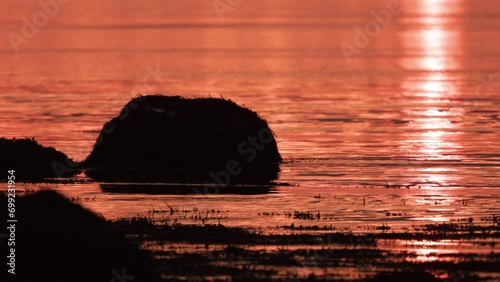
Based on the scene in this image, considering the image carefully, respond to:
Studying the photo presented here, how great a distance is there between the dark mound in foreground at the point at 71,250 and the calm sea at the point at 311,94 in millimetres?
5927

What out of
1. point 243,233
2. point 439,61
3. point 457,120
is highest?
point 439,61

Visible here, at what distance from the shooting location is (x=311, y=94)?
178 ft

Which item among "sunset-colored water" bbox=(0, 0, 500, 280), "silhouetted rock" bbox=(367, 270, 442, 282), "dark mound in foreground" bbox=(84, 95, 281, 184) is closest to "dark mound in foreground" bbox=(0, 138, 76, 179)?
"dark mound in foreground" bbox=(84, 95, 281, 184)

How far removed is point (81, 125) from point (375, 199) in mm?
17272

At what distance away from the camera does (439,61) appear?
75.2 meters

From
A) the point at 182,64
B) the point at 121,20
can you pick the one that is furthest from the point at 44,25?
the point at 182,64

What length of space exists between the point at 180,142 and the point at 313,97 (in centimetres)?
1960

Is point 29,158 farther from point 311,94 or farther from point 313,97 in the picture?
point 311,94

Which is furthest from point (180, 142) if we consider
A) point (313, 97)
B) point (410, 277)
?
point (313, 97)

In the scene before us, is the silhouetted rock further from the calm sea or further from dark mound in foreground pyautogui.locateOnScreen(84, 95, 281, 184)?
dark mound in foreground pyautogui.locateOnScreen(84, 95, 281, 184)

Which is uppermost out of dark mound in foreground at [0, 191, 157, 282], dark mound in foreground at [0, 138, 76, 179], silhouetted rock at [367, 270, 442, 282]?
dark mound in foreground at [0, 138, 76, 179]

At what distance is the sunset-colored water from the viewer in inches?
1045

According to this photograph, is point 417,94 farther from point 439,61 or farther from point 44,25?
point 44,25

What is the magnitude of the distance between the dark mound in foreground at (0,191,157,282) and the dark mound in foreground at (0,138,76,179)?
1414 cm
